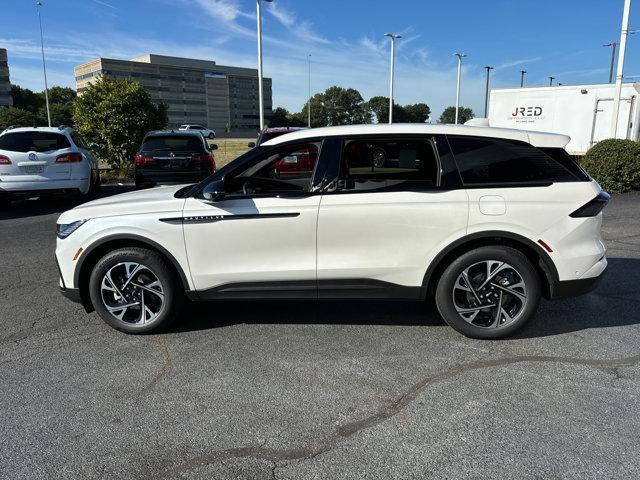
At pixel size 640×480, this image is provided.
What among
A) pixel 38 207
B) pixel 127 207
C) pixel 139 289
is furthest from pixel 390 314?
pixel 38 207

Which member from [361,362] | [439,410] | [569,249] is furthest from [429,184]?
[439,410]

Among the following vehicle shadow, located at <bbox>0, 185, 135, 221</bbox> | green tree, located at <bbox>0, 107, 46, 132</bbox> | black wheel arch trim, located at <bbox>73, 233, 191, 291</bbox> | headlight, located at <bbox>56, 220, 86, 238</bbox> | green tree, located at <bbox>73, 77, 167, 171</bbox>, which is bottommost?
vehicle shadow, located at <bbox>0, 185, 135, 221</bbox>

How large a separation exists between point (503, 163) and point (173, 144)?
9298 mm

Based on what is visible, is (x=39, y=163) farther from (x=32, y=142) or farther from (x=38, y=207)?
(x=38, y=207)

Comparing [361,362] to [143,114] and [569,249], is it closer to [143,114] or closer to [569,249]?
[569,249]

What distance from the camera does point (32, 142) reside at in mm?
10258

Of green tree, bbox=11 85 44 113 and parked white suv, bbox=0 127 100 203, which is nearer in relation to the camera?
parked white suv, bbox=0 127 100 203

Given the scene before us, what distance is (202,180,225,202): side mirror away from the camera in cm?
399

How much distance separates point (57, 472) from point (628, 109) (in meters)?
18.7

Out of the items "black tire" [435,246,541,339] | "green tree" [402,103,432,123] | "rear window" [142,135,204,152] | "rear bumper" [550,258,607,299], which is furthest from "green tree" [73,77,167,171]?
"green tree" [402,103,432,123]

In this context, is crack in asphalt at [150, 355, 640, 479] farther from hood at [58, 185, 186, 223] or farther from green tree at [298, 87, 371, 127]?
green tree at [298, 87, 371, 127]

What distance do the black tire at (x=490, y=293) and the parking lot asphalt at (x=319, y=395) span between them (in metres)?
0.15

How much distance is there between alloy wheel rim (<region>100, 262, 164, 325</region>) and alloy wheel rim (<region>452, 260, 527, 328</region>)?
2.45 meters

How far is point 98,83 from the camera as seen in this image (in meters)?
17.3
